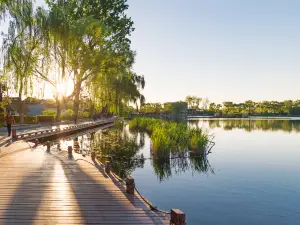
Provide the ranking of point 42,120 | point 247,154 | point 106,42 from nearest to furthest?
point 247,154
point 106,42
point 42,120

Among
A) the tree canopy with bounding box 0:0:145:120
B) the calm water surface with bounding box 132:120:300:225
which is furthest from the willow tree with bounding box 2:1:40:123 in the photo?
the calm water surface with bounding box 132:120:300:225

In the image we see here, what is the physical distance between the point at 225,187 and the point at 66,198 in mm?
7442

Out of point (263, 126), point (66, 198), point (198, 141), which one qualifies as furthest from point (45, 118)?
point (263, 126)

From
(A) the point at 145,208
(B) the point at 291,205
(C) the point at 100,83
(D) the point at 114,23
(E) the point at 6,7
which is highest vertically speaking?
(D) the point at 114,23

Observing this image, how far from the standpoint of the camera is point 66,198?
22.8 feet

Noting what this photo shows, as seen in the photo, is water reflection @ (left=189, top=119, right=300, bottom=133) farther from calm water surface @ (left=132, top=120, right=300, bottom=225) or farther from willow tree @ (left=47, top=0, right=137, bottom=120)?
calm water surface @ (left=132, top=120, right=300, bottom=225)

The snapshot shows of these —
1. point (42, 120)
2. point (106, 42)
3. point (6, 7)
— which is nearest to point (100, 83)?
point (106, 42)

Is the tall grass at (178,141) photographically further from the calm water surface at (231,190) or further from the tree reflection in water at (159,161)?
the calm water surface at (231,190)

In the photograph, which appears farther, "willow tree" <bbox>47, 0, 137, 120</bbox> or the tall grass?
Answer: "willow tree" <bbox>47, 0, 137, 120</bbox>

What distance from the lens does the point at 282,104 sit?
144375 mm

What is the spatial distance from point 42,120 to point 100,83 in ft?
38.4

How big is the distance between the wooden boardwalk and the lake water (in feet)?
8.79

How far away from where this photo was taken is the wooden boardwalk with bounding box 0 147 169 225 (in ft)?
18.6

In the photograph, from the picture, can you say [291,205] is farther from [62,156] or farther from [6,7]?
[6,7]
